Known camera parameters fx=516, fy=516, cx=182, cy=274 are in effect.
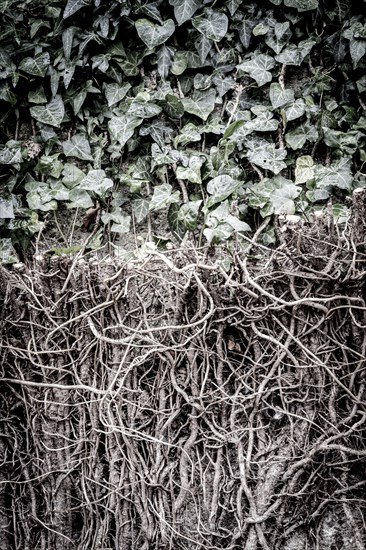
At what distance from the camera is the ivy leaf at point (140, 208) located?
10.3 ft

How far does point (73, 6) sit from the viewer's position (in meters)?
3.08

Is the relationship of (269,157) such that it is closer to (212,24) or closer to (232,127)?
(232,127)

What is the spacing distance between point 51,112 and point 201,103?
0.94 m

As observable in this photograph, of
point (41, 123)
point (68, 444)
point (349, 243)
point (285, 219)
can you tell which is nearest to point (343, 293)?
point (349, 243)

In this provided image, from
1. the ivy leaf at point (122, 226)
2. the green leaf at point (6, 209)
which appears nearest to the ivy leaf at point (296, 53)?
the ivy leaf at point (122, 226)

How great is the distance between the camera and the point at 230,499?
6.69 ft

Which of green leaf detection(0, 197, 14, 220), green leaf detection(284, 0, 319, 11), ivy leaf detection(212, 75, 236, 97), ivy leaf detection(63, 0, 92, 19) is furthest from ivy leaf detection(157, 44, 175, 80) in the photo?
green leaf detection(0, 197, 14, 220)

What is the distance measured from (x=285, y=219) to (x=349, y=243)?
10.1 inches

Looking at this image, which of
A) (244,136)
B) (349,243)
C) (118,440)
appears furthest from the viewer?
(244,136)

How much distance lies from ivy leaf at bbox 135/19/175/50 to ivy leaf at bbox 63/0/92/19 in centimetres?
35

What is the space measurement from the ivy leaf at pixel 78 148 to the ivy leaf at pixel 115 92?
0.28 metres

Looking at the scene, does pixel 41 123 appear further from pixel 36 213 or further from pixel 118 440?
pixel 118 440

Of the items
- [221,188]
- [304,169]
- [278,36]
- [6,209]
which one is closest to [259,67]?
[278,36]

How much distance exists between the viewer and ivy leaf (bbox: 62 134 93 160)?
126 inches
